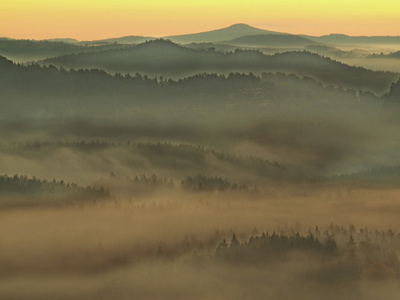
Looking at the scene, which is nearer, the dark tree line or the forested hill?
the forested hill

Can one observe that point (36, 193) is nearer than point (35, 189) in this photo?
Yes

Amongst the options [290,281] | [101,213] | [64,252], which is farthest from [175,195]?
[290,281]

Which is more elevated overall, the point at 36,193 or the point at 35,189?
the point at 35,189

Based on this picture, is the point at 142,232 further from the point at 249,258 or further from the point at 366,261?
the point at 366,261

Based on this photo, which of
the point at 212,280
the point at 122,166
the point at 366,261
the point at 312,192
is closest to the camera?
the point at 212,280

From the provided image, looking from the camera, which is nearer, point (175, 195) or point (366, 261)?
point (366, 261)

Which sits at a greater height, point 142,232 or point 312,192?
point 142,232

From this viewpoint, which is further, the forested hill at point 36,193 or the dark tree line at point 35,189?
the dark tree line at point 35,189

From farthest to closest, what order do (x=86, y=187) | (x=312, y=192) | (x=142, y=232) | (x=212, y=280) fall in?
1. (x=312, y=192)
2. (x=86, y=187)
3. (x=142, y=232)
4. (x=212, y=280)

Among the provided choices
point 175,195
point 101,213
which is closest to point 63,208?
point 101,213
